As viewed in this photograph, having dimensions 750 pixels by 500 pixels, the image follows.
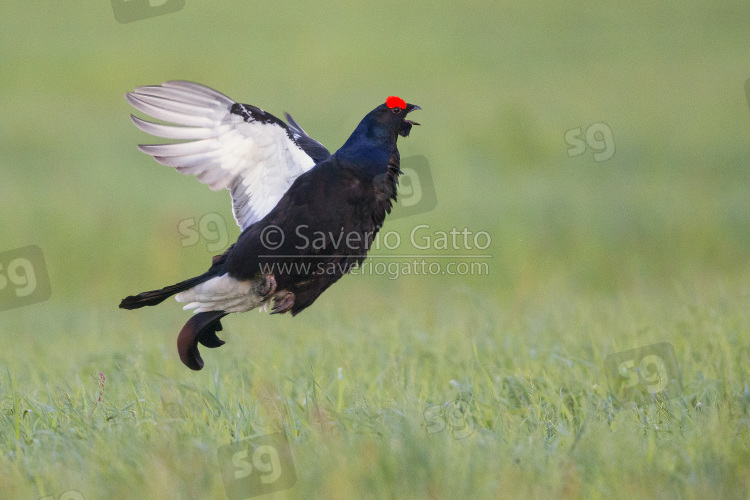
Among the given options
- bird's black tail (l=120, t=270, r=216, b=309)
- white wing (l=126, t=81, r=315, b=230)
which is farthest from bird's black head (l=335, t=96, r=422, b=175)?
bird's black tail (l=120, t=270, r=216, b=309)

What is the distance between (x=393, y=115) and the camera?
5543 millimetres

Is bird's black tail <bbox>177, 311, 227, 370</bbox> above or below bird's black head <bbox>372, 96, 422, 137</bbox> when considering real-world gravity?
below

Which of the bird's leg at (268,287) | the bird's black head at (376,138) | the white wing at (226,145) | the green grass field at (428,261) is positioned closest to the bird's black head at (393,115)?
the bird's black head at (376,138)

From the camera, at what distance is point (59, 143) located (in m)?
12.9

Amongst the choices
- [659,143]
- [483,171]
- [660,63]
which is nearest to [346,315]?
[483,171]

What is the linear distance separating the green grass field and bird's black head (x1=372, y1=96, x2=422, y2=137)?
1.34 metres

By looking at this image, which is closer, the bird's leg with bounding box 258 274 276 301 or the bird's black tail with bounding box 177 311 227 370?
the bird's black tail with bounding box 177 311 227 370

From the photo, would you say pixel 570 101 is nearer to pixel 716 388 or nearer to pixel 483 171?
pixel 483 171

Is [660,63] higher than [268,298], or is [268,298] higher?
[660,63]

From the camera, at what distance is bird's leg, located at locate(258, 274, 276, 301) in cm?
533

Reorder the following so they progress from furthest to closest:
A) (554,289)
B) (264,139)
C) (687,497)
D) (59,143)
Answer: (59,143) → (554,289) → (264,139) → (687,497)

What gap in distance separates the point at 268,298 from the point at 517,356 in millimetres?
1473

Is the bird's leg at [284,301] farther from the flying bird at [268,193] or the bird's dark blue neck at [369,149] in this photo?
the bird's dark blue neck at [369,149]

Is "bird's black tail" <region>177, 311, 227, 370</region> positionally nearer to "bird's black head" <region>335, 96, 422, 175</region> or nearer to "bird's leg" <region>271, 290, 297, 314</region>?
"bird's leg" <region>271, 290, 297, 314</region>
